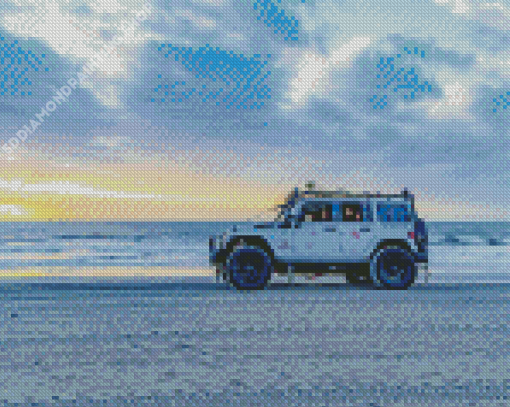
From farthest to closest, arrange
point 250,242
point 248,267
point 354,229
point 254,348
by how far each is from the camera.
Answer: point 354,229 → point 250,242 → point 248,267 → point 254,348

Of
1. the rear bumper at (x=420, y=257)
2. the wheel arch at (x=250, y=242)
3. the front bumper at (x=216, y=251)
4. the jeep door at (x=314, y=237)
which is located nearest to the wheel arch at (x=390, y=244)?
the rear bumper at (x=420, y=257)

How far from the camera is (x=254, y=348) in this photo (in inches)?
314

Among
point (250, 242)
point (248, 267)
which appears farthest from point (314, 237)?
point (248, 267)

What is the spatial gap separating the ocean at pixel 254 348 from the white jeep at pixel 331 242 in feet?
2.96

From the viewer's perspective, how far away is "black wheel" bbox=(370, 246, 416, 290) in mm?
14812

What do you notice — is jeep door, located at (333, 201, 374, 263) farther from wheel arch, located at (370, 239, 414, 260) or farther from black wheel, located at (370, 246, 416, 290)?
black wheel, located at (370, 246, 416, 290)

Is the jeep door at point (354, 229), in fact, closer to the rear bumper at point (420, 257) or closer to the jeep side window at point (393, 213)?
the jeep side window at point (393, 213)

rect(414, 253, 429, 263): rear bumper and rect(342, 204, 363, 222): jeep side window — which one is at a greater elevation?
rect(342, 204, 363, 222): jeep side window

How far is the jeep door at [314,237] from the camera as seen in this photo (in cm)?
1504

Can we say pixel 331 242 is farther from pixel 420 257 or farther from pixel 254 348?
pixel 254 348

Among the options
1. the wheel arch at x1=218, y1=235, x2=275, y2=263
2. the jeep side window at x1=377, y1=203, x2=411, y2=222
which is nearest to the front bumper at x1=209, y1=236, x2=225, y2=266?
the wheel arch at x1=218, y1=235, x2=275, y2=263

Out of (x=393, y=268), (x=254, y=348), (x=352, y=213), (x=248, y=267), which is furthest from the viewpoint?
(x=352, y=213)

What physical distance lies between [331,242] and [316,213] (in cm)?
73

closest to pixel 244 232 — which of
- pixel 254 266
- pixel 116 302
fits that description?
pixel 254 266
